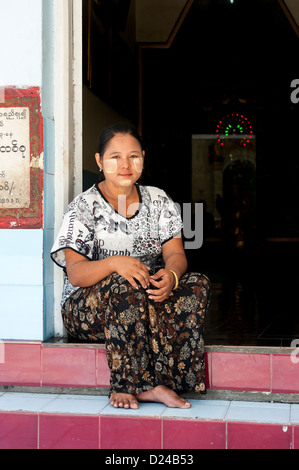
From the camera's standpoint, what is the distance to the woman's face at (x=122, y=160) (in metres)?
2.62

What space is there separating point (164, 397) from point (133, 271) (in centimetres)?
52

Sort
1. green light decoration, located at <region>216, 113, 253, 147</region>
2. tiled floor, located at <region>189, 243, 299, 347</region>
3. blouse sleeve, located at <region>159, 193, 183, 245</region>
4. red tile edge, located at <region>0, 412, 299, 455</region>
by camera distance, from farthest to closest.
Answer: green light decoration, located at <region>216, 113, 253, 147</region>
tiled floor, located at <region>189, 243, 299, 347</region>
blouse sleeve, located at <region>159, 193, 183, 245</region>
red tile edge, located at <region>0, 412, 299, 455</region>

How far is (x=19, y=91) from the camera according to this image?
2758 millimetres

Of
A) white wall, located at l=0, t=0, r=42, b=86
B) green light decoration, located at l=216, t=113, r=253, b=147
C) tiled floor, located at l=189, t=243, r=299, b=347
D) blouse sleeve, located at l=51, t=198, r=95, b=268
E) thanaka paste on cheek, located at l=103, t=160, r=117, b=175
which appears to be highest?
green light decoration, located at l=216, t=113, r=253, b=147

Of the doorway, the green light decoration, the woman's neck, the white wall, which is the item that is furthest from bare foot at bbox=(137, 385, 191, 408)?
the green light decoration

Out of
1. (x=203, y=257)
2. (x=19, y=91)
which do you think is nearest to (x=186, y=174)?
(x=203, y=257)

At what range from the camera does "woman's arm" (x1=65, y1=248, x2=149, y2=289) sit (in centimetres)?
233

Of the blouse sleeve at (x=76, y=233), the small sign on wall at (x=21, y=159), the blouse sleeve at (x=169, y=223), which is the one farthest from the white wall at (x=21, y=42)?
the blouse sleeve at (x=169, y=223)

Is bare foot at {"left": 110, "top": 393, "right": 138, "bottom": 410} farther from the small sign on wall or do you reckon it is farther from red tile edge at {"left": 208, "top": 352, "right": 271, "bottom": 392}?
the small sign on wall

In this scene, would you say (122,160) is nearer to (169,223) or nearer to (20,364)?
(169,223)

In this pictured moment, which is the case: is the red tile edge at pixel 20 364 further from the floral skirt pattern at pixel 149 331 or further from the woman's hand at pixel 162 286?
the woman's hand at pixel 162 286

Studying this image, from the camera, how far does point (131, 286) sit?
2.33 m

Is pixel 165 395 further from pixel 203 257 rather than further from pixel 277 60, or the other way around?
pixel 277 60
